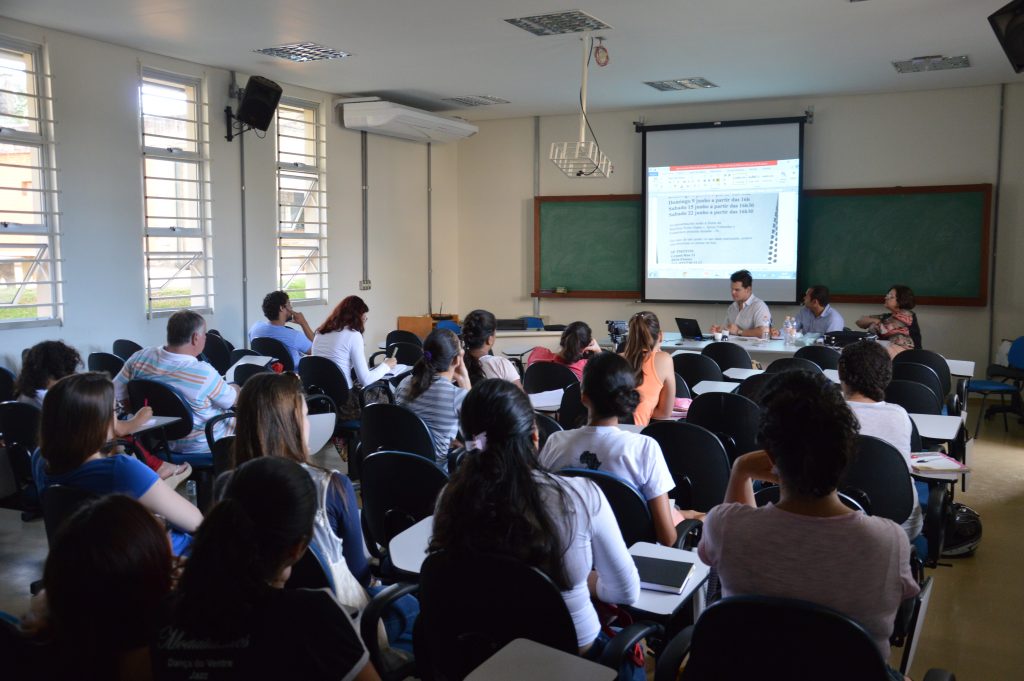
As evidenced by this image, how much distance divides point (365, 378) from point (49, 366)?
76.7 inches

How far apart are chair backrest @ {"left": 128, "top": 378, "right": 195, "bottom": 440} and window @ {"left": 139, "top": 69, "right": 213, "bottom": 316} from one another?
3.23m

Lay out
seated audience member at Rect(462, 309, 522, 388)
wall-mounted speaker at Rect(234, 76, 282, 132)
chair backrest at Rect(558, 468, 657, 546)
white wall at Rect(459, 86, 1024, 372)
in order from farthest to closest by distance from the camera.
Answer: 1. white wall at Rect(459, 86, 1024, 372)
2. wall-mounted speaker at Rect(234, 76, 282, 132)
3. seated audience member at Rect(462, 309, 522, 388)
4. chair backrest at Rect(558, 468, 657, 546)

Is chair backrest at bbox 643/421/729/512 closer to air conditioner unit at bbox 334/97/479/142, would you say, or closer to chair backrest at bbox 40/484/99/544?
chair backrest at bbox 40/484/99/544

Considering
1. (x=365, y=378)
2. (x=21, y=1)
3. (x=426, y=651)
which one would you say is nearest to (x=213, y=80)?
(x=21, y=1)

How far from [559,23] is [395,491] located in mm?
4440

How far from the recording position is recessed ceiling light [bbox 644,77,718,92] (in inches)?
326

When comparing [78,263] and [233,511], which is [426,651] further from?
[78,263]

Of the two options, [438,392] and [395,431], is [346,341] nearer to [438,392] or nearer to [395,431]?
[438,392]

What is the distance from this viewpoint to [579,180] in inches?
408

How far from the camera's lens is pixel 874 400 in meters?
3.39

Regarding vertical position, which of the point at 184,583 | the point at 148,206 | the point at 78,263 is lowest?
the point at 184,583

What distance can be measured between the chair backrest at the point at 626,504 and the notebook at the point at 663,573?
30cm

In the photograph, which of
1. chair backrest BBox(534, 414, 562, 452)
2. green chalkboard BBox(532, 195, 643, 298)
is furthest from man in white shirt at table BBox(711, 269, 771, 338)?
chair backrest BBox(534, 414, 562, 452)

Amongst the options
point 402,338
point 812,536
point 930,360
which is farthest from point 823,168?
point 812,536
